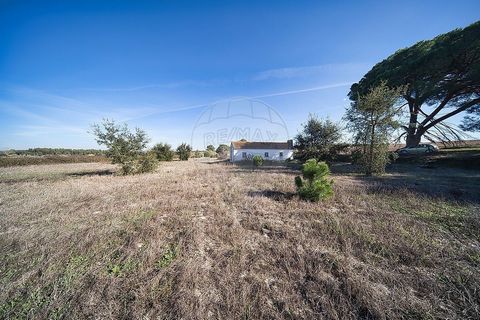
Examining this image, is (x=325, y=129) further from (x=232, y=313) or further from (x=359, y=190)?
(x=232, y=313)

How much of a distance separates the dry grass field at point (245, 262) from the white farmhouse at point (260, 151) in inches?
1081

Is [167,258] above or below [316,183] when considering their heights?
below

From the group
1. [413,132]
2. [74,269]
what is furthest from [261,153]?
[74,269]

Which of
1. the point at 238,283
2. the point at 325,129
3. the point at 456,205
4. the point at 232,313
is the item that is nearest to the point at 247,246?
the point at 238,283

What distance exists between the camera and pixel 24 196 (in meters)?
7.53

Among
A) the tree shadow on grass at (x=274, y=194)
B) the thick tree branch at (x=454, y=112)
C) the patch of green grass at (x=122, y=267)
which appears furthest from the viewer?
the thick tree branch at (x=454, y=112)

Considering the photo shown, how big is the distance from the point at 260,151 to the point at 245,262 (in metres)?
30.8

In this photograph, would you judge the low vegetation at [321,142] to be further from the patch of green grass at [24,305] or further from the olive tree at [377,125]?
the patch of green grass at [24,305]

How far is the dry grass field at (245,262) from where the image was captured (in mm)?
2086

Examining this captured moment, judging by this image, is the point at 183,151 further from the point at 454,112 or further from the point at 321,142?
the point at 454,112

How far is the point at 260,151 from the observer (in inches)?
1310

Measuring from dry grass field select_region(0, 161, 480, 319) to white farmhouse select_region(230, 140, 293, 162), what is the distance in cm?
2746

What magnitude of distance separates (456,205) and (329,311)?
6473mm

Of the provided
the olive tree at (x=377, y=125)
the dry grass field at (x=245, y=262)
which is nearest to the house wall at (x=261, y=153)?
the olive tree at (x=377, y=125)
